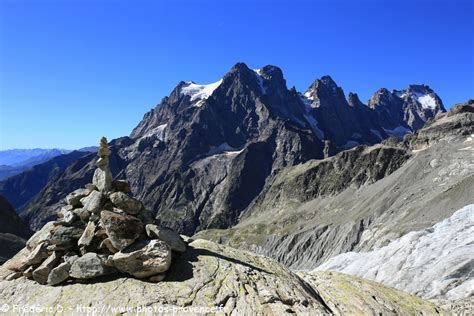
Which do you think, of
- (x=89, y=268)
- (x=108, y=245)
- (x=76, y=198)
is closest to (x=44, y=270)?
(x=89, y=268)

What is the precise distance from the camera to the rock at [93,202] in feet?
69.8

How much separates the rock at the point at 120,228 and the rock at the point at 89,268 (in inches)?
41.4

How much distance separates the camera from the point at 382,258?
9806 centimetres

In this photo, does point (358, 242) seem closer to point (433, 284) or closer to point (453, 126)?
point (433, 284)

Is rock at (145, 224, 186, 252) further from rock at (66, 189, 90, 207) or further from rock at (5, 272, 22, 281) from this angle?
rock at (5, 272, 22, 281)

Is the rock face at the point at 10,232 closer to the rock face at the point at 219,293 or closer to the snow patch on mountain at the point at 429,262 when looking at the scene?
the rock face at the point at 219,293

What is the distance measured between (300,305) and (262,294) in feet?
5.71

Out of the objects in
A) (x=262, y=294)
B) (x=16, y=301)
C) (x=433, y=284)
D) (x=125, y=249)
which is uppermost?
(x=125, y=249)

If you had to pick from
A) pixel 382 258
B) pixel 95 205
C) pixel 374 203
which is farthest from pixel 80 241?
pixel 374 203

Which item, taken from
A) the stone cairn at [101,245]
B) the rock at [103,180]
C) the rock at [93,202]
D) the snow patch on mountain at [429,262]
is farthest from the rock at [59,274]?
the snow patch on mountain at [429,262]

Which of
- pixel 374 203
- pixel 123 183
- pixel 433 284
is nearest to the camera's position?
pixel 123 183

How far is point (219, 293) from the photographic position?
60.8ft

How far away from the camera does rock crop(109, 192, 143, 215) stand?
70.8 feet

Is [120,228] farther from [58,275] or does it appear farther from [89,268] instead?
[58,275]
